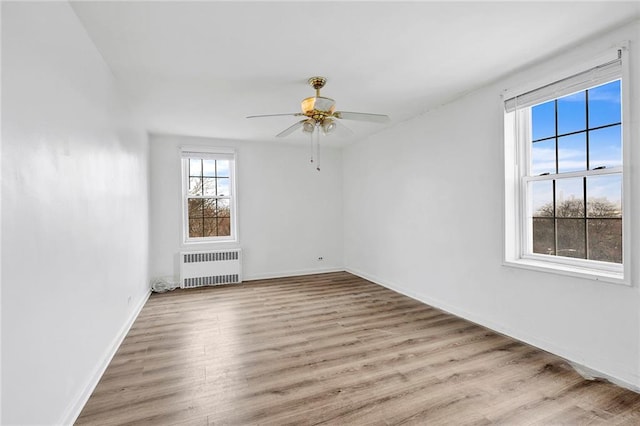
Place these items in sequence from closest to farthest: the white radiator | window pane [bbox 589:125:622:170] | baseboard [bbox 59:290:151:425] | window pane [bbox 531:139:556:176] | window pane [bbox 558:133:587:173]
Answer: baseboard [bbox 59:290:151:425] < window pane [bbox 589:125:622:170] < window pane [bbox 558:133:587:173] < window pane [bbox 531:139:556:176] < the white radiator

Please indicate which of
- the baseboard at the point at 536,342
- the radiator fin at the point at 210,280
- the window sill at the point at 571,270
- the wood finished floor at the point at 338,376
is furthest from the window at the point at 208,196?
the window sill at the point at 571,270

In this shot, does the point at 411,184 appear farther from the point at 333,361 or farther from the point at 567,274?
the point at 333,361

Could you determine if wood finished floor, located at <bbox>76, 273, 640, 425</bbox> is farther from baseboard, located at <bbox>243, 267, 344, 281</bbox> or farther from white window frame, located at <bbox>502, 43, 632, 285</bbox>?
baseboard, located at <bbox>243, 267, 344, 281</bbox>

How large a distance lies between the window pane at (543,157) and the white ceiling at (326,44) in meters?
0.75

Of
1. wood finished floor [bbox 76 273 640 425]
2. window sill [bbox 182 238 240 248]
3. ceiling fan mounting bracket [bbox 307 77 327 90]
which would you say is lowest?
wood finished floor [bbox 76 273 640 425]

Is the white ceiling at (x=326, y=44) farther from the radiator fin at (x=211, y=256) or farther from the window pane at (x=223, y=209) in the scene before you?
the radiator fin at (x=211, y=256)

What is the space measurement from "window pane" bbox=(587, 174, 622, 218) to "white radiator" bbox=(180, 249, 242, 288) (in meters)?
4.74

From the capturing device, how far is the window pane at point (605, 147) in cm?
234

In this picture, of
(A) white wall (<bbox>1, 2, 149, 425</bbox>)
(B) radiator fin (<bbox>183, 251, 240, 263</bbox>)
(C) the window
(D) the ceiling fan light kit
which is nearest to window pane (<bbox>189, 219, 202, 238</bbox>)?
(C) the window

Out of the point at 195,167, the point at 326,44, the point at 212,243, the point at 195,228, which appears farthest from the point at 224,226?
the point at 326,44

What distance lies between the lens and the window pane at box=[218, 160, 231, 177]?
5621 mm

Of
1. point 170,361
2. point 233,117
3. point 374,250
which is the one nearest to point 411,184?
point 374,250

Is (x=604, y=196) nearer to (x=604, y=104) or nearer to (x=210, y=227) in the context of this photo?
(x=604, y=104)

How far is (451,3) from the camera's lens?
1904 mm
